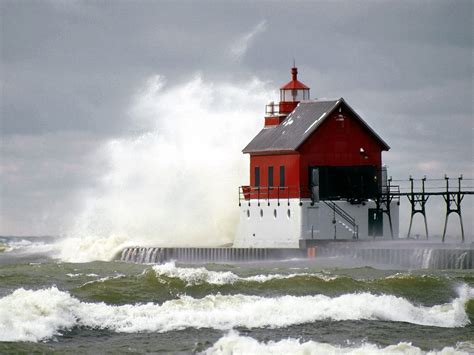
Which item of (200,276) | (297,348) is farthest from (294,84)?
(297,348)

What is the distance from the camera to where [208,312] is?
2908 centimetres

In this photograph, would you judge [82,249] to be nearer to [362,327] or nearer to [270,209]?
[270,209]

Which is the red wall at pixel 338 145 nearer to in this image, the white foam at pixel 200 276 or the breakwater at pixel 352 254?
the breakwater at pixel 352 254

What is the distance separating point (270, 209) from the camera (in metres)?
48.8

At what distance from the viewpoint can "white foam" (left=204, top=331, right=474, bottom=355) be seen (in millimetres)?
24281

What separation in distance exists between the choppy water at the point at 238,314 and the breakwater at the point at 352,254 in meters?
5.70

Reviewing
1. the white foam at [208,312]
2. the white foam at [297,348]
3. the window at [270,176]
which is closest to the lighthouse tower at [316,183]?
the window at [270,176]

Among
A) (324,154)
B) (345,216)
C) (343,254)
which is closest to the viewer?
(343,254)

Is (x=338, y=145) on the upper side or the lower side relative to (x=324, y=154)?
upper

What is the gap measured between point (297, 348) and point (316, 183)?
2396 cm

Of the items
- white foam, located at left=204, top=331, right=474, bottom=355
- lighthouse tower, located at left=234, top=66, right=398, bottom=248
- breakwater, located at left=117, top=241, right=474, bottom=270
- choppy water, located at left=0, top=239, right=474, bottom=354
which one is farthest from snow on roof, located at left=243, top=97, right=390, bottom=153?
white foam, located at left=204, top=331, right=474, bottom=355

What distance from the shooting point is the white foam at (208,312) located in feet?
91.7

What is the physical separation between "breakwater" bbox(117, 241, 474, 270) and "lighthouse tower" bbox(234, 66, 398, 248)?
948mm

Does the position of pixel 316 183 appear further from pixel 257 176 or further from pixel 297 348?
pixel 297 348
